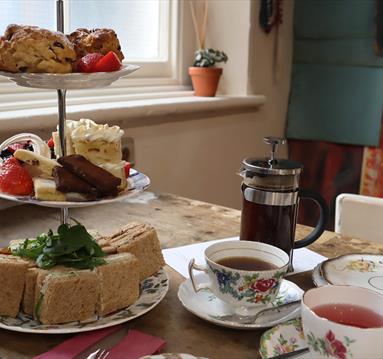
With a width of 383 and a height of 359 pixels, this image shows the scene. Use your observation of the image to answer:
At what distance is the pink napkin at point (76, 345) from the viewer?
667mm

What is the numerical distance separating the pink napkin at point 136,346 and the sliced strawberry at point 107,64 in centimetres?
35

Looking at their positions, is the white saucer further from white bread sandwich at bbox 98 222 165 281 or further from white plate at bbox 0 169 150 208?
white plate at bbox 0 169 150 208

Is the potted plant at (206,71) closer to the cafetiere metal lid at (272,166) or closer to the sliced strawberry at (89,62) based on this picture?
the cafetiere metal lid at (272,166)

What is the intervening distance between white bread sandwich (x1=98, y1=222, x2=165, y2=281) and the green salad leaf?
0.04 m

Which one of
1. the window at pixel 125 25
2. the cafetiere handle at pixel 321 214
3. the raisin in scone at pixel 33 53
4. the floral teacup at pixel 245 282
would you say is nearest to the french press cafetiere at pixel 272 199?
the cafetiere handle at pixel 321 214

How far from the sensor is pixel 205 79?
1.96m

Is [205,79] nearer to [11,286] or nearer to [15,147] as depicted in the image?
[15,147]

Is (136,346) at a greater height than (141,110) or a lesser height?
lesser

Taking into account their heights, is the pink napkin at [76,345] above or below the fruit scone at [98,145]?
below

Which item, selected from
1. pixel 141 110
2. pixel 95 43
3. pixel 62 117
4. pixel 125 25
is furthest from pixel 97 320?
pixel 125 25

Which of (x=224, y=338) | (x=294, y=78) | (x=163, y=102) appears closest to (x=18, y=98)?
(x=163, y=102)

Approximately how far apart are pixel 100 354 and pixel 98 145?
29 cm

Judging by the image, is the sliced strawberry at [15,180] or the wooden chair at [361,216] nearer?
the sliced strawberry at [15,180]

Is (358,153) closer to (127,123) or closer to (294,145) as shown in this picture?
(294,145)
